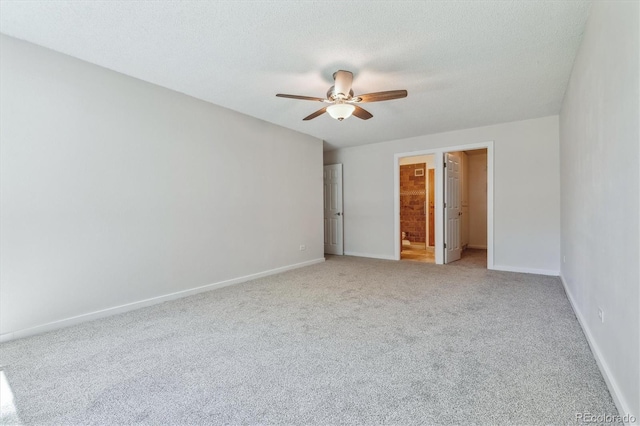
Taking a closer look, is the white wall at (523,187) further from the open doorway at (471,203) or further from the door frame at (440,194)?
the open doorway at (471,203)

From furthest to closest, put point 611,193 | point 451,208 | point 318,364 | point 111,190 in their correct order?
point 451,208 < point 111,190 < point 318,364 < point 611,193

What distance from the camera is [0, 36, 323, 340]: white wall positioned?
2453 millimetres

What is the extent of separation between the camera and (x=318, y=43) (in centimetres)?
245

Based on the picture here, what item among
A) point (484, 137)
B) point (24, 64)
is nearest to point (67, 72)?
point (24, 64)

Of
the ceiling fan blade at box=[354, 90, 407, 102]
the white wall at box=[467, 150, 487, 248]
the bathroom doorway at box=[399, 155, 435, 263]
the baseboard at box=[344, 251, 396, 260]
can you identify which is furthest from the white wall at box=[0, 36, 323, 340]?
the white wall at box=[467, 150, 487, 248]

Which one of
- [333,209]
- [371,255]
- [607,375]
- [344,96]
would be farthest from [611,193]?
[333,209]

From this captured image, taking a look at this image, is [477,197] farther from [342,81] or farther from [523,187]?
[342,81]

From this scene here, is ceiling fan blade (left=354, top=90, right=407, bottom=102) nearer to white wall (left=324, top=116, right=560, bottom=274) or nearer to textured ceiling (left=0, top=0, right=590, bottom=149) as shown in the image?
textured ceiling (left=0, top=0, right=590, bottom=149)

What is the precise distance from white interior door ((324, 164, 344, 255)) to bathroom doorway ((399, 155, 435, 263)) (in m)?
1.73

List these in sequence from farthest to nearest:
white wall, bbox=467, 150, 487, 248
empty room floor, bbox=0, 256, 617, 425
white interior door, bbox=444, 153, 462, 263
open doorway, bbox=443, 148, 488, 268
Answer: white wall, bbox=467, 150, 487, 248 < open doorway, bbox=443, 148, 488, 268 < white interior door, bbox=444, 153, 462, 263 < empty room floor, bbox=0, 256, 617, 425

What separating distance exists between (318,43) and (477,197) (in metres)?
6.33

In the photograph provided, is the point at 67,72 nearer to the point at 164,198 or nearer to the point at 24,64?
the point at 24,64

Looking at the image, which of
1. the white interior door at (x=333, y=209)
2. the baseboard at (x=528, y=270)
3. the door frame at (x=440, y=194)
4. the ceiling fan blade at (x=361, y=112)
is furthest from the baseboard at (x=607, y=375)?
the white interior door at (x=333, y=209)

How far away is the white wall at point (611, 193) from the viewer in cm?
132
